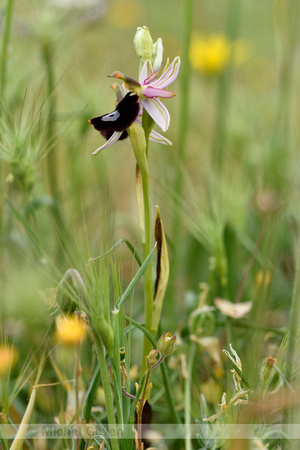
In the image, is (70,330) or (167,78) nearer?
(167,78)

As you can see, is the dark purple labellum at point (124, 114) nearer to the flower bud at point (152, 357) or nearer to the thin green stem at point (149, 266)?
the thin green stem at point (149, 266)

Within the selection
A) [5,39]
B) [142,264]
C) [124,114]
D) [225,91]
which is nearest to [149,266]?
[142,264]

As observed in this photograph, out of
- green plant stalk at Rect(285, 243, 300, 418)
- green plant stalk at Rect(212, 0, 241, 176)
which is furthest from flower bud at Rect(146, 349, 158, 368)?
green plant stalk at Rect(212, 0, 241, 176)

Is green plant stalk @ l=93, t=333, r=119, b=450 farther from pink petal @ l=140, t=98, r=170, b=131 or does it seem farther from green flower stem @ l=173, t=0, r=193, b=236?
green flower stem @ l=173, t=0, r=193, b=236

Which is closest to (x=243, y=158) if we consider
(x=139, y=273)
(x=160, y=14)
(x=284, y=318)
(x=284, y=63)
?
(x=284, y=63)

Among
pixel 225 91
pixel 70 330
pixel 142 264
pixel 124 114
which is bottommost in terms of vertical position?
pixel 70 330

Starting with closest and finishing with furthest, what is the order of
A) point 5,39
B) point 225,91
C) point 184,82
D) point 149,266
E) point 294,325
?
point 294,325
point 149,266
point 5,39
point 184,82
point 225,91

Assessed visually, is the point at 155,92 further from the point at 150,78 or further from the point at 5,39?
the point at 5,39
